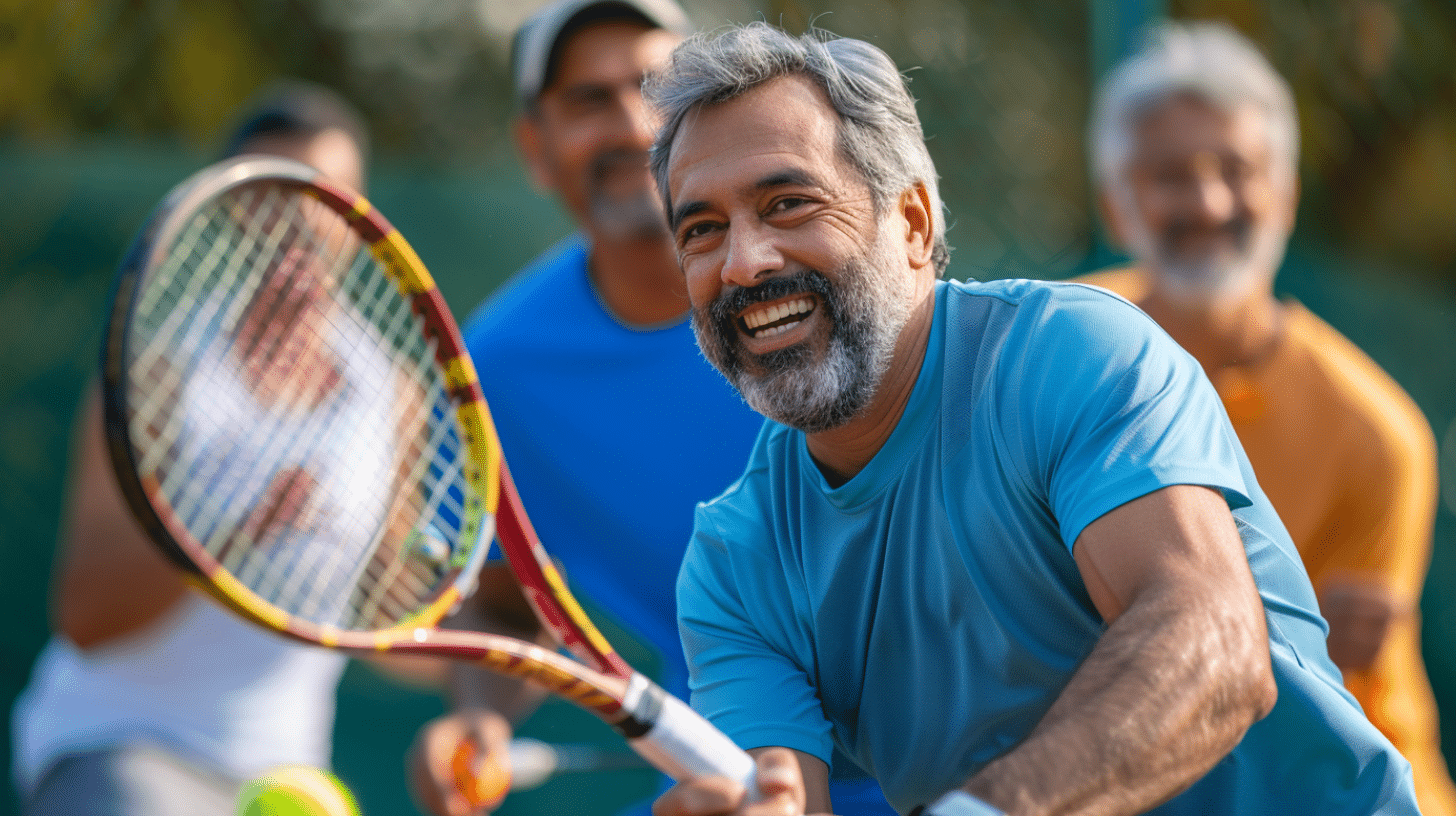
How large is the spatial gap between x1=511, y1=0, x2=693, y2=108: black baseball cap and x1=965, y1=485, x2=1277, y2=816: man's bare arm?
1.66m

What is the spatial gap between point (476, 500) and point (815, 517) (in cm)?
46

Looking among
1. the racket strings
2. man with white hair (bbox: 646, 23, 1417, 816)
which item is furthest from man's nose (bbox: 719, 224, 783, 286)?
the racket strings

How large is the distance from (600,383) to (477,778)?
2.30 feet

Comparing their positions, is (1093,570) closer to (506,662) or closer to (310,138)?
(506,662)

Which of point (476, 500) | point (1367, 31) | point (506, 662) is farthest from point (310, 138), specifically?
point (1367, 31)

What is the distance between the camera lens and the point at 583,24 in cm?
277

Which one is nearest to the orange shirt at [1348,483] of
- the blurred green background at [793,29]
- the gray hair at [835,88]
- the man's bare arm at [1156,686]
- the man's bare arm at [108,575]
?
the blurred green background at [793,29]

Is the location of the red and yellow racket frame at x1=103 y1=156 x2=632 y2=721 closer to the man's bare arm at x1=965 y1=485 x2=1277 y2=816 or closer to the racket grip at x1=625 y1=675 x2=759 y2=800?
the racket grip at x1=625 y1=675 x2=759 y2=800

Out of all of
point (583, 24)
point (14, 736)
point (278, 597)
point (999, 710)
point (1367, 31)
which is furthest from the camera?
point (1367, 31)

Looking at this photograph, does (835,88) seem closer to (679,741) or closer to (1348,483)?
(679,741)

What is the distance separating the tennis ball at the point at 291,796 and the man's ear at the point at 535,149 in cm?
123

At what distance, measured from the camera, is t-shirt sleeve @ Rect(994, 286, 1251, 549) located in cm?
141

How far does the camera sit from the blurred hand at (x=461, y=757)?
2.52 meters

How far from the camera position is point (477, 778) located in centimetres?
254
